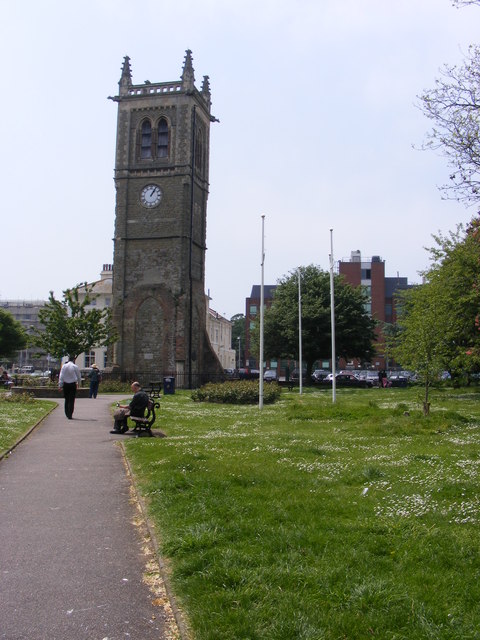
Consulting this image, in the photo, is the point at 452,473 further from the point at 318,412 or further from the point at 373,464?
the point at 318,412

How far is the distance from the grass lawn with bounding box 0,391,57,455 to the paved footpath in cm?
266

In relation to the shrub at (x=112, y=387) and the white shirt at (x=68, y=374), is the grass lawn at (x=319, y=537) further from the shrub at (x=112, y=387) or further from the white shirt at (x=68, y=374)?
the shrub at (x=112, y=387)

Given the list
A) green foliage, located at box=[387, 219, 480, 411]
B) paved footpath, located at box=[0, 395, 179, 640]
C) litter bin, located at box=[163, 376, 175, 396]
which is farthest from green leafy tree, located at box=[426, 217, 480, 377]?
paved footpath, located at box=[0, 395, 179, 640]

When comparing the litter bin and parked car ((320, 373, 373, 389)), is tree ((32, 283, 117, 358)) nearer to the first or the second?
the litter bin

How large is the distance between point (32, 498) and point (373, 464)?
4841 millimetres

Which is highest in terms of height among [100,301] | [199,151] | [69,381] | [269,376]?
[199,151]

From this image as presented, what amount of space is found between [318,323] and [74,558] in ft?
152

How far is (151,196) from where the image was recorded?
4922 cm

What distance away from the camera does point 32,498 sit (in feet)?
26.6

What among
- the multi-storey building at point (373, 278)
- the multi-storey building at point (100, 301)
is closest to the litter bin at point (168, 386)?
the multi-storey building at point (100, 301)

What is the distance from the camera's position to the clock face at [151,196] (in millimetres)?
49125

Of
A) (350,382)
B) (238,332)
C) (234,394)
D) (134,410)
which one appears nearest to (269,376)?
(350,382)

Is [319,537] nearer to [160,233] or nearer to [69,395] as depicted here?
[69,395]

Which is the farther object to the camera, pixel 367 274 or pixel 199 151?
pixel 367 274
